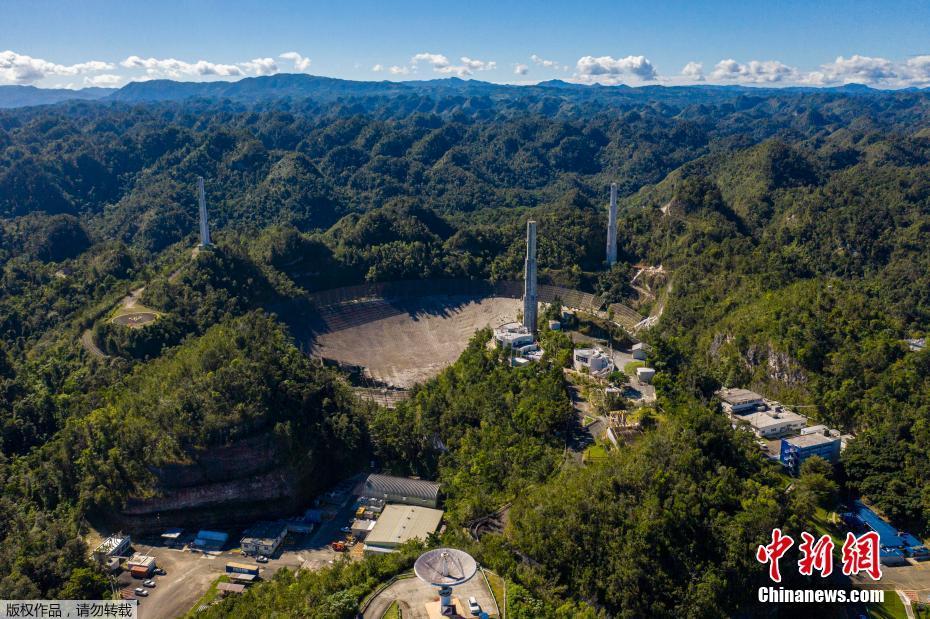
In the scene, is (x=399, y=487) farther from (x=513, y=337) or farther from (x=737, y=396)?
(x=737, y=396)

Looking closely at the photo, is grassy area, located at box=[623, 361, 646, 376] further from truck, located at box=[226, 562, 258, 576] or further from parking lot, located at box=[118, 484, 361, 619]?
truck, located at box=[226, 562, 258, 576]

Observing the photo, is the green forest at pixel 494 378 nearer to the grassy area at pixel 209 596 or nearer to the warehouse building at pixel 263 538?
the warehouse building at pixel 263 538

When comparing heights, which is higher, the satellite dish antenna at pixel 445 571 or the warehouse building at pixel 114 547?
the satellite dish antenna at pixel 445 571

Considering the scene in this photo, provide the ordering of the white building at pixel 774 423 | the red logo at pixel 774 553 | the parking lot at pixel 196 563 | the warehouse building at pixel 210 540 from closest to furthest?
the red logo at pixel 774 553
the parking lot at pixel 196 563
the warehouse building at pixel 210 540
the white building at pixel 774 423

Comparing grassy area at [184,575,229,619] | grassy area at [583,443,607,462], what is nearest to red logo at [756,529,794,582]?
grassy area at [583,443,607,462]

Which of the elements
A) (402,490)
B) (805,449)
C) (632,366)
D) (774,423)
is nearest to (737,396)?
(774,423)

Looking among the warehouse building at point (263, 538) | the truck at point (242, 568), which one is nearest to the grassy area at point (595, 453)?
the warehouse building at point (263, 538)
